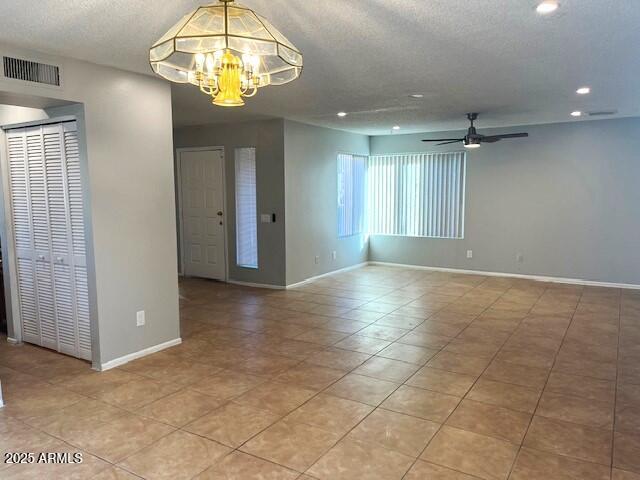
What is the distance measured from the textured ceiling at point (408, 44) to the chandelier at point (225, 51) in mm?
430

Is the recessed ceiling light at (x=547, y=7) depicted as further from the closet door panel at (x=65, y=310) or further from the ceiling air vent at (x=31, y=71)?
the closet door panel at (x=65, y=310)

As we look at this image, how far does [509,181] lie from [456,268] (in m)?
1.71

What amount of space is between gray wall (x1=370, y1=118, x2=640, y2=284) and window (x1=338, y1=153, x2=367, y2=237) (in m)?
1.19

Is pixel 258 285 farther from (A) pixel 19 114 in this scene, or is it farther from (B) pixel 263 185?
(A) pixel 19 114

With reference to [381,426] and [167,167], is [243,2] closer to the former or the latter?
[167,167]

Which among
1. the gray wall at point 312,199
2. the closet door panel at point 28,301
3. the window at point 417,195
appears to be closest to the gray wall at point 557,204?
the window at point 417,195

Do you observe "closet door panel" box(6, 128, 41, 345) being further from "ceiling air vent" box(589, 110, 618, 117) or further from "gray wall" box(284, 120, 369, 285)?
"ceiling air vent" box(589, 110, 618, 117)

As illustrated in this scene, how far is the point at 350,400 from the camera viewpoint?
3.23 m

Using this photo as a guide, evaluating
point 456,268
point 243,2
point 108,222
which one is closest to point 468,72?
point 243,2

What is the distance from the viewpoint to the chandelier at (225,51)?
1.94m

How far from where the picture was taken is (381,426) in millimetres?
2877

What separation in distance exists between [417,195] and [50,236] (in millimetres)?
6026

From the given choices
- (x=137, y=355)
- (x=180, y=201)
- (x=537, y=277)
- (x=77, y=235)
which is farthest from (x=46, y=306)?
(x=537, y=277)

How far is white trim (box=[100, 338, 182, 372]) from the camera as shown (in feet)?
12.4
